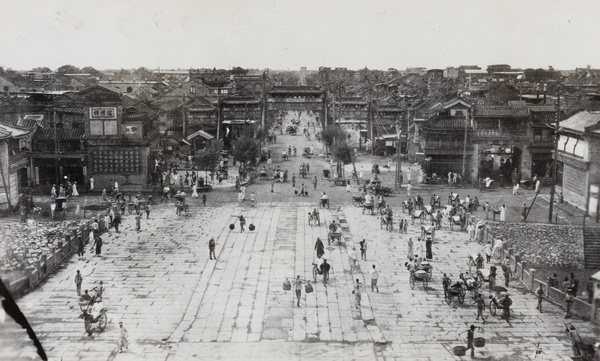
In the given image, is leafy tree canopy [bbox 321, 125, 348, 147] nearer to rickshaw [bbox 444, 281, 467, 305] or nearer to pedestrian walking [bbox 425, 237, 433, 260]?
pedestrian walking [bbox 425, 237, 433, 260]

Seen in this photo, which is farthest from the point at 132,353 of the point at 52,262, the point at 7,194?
the point at 7,194

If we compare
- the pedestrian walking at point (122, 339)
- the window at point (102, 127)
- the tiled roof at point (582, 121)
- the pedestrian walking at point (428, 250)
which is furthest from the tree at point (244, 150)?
the pedestrian walking at point (122, 339)

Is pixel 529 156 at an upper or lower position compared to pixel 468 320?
upper

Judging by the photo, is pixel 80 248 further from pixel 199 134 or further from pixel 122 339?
pixel 199 134

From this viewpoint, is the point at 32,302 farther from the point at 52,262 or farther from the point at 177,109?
the point at 177,109

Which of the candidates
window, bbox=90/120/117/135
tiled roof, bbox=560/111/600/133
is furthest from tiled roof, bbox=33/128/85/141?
tiled roof, bbox=560/111/600/133

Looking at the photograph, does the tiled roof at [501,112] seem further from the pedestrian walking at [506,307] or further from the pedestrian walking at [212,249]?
the pedestrian walking at [506,307]
